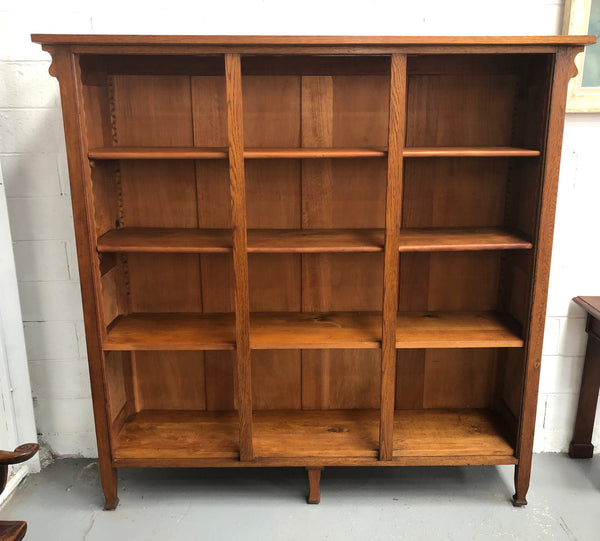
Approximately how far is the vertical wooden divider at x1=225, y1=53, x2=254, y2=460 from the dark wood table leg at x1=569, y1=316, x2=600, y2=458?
145 centimetres

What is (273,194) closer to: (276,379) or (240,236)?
(240,236)

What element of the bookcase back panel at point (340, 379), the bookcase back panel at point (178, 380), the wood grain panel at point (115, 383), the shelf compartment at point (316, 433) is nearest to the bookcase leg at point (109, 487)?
the wood grain panel at point (115, 383)

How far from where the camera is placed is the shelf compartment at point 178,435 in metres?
2.11

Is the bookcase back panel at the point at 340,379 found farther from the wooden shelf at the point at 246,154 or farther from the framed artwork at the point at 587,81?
the framed artwork at the point at 587,81

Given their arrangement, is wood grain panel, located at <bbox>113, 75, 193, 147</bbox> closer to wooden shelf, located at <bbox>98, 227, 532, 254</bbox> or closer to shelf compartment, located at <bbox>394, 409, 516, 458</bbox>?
wooden shelf, located at <bbox>98, 227, 532, 254</bbox>

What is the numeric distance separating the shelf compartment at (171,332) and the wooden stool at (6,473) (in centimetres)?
64

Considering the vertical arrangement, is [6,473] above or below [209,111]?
below

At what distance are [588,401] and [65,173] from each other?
7.97 feet

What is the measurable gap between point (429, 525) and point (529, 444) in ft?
1.61

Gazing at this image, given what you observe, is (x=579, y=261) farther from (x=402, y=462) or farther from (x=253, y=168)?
(x=253, y=168)

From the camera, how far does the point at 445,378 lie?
2406mm

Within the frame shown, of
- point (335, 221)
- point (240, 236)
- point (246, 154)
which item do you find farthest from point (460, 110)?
point (240, 236)

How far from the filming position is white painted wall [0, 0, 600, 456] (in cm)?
206
